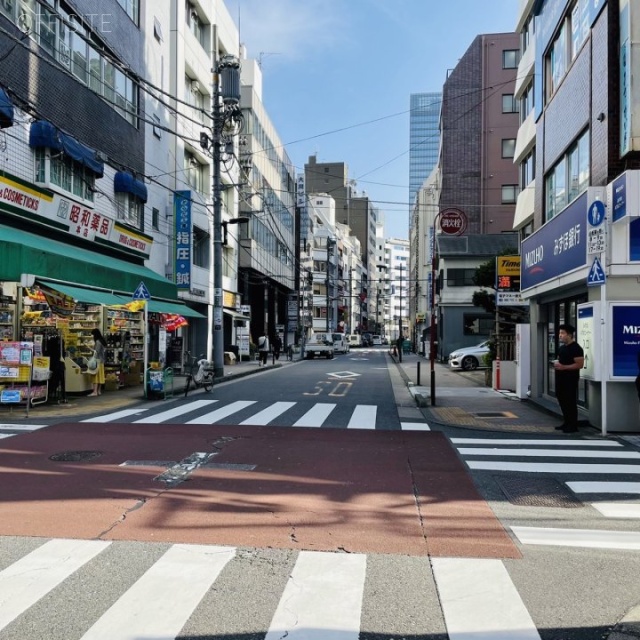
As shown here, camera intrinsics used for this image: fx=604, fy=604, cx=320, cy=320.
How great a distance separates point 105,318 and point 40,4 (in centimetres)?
925

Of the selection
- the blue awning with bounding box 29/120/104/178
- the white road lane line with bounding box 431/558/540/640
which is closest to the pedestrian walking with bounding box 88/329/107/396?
the blue awning with bounding box 29/120/104/178

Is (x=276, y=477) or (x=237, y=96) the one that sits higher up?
(x=237, y=96)

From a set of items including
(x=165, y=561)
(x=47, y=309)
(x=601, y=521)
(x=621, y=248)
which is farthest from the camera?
(x=47, y=309)

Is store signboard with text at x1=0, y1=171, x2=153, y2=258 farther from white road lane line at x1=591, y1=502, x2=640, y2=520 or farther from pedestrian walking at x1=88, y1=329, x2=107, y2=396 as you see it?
white road lane line at x1=591, y1=502, x2=640, y2=520

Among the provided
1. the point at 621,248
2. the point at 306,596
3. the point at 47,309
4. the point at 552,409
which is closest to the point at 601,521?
the point at 306,596

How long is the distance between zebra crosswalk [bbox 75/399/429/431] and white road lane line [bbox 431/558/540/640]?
6853 mm

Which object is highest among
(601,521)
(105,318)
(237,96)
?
(237,96)

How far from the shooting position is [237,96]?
2292 centimetres

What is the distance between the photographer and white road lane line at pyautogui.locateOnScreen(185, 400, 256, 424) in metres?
12.2

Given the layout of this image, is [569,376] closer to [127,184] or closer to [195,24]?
[127,184]

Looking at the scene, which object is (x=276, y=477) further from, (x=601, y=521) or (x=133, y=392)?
(x=133, y=392)

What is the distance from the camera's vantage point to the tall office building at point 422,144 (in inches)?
4184

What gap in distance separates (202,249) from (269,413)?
21988 mm

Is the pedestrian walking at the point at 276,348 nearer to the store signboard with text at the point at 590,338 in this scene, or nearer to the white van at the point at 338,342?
the white van at the point at 338,342
